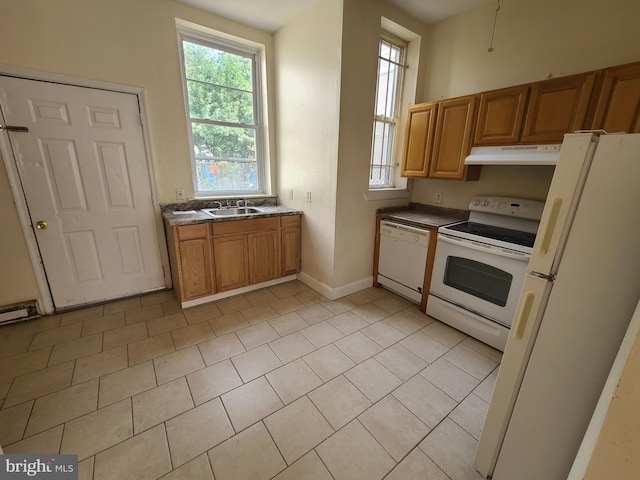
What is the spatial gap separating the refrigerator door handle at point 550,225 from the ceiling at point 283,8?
8.35 feet

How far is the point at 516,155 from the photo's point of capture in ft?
6.72

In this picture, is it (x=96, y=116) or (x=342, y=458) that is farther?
(x=96, y=116)

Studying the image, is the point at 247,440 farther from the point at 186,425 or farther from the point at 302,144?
the point at 302,144

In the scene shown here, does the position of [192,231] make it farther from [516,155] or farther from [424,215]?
[516,155]

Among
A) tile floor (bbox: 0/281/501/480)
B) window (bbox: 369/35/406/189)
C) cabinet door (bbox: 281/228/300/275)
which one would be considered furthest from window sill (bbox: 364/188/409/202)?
tile floor (bbox: 0/281/501/480)

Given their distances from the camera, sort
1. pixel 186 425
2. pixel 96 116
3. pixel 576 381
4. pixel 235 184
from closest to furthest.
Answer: pixel 576 381, pixel 186 425, pixel 96 116, pixel 235 184

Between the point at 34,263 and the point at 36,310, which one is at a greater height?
the point at 34,263

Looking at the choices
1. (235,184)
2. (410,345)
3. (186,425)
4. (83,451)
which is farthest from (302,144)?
(83,451)

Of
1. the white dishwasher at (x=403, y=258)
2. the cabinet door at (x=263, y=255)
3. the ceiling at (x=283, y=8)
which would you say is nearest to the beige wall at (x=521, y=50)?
the ceiling at (x=283, y=8)

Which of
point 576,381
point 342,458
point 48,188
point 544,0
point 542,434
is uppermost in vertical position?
point 544,0

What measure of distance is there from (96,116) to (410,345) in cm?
339

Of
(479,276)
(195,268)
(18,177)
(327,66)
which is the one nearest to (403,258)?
(479,276)

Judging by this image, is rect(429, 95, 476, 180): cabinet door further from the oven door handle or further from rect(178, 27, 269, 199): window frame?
rect(178, 27, 269, 199): window frame

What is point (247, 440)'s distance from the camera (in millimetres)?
1408
